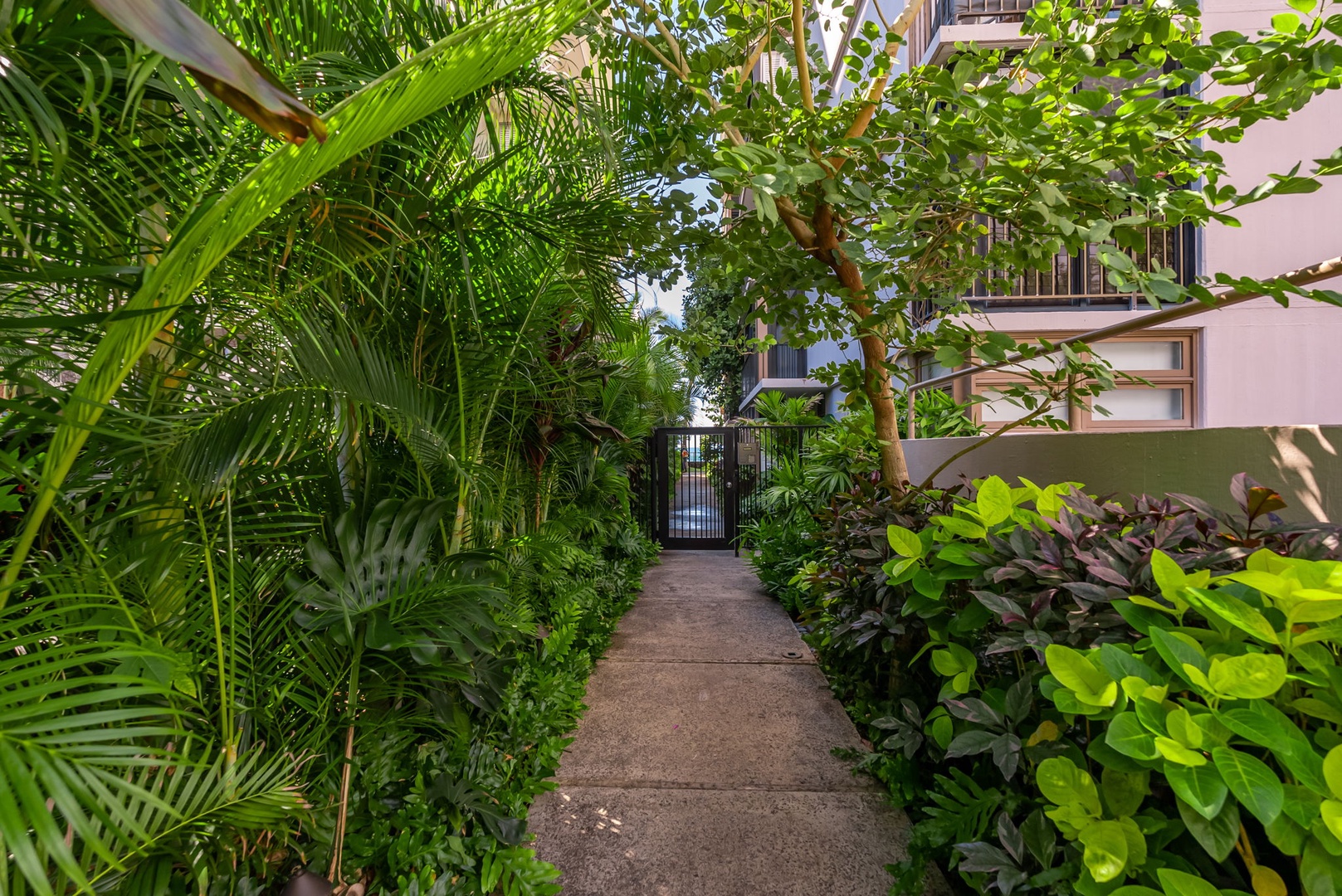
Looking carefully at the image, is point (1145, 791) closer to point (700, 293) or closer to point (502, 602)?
point (502, 602)

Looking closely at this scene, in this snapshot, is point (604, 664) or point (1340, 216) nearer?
point (604, 664)

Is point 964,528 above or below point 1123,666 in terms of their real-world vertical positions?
above

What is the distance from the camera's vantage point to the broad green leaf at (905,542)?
1680 millimetres

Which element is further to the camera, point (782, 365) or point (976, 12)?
point (782, 365)

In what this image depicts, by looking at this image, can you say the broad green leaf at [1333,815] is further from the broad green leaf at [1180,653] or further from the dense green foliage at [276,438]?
the dense green foliage at [276,438]

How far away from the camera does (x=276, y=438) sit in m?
1.29

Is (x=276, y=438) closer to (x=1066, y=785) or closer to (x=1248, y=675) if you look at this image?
(x=1066, y=785)

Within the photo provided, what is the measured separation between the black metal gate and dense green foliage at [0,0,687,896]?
5495 mm

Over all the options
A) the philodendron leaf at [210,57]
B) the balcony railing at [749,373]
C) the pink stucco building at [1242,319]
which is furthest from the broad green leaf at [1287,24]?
the balcony railing at [749,373]

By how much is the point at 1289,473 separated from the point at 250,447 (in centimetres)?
264

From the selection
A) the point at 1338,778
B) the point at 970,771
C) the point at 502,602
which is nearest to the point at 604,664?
the point at 502,602

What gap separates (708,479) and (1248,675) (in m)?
→ 7.36

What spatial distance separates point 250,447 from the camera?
3.86 ft

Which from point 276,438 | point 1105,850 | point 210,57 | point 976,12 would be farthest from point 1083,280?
point 210,57
